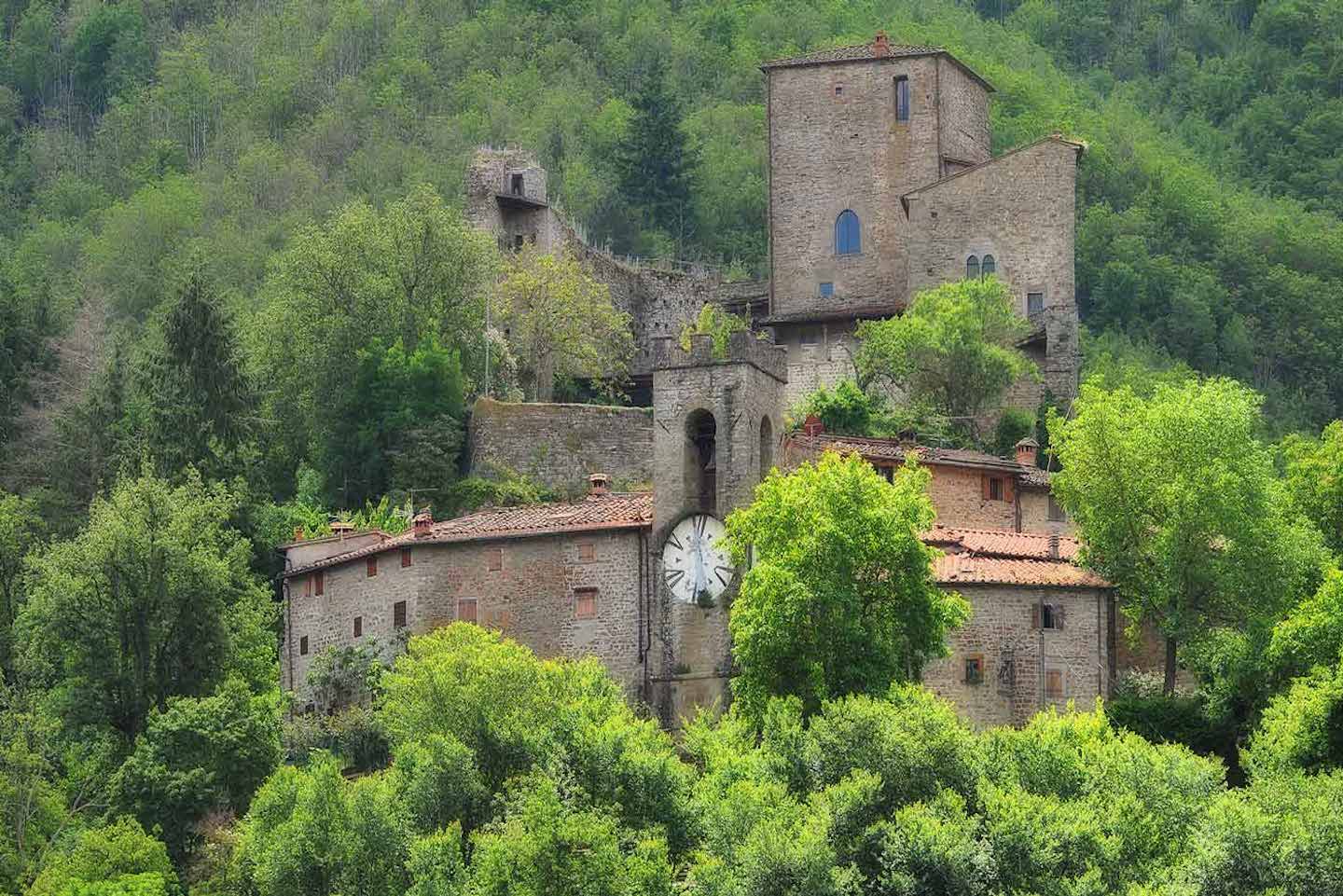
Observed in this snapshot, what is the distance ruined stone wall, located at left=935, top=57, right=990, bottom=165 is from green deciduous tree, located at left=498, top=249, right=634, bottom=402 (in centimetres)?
1069

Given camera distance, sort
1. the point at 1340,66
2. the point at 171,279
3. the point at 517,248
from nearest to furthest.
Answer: the point at 517,248 < the point at 171,279 < the point at 1340,66

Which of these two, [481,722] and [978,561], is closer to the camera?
[481,722]

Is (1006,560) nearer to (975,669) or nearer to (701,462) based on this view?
(975,669)

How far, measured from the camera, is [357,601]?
218ft

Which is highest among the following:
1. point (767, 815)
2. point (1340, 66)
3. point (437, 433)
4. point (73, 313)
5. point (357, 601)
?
point (1340, 66)

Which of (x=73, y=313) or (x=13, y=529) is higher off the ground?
(x=73, y=313)

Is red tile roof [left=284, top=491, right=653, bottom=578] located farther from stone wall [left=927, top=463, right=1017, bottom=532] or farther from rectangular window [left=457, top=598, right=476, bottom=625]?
stone wall [left=927, top=463, right=1017, bottom=532]

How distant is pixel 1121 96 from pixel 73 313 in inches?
2302

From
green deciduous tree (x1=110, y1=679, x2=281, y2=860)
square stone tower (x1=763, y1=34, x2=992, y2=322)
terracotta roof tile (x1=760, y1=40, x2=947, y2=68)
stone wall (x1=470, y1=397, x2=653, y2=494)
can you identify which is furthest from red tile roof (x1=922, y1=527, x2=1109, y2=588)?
terracotta roof tile (x1=760, y1=40, x2=947, y2=68)

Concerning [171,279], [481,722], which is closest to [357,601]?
[481,722]

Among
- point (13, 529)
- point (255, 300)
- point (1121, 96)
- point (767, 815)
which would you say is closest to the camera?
point (767, 815)

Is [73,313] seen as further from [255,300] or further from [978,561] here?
[978,561]

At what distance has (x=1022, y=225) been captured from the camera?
80.6 metres

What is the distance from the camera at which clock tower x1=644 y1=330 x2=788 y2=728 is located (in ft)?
203
